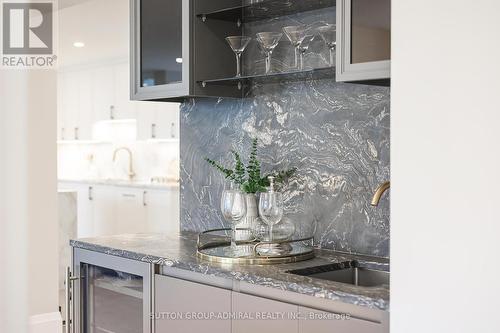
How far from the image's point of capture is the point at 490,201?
1553 mm

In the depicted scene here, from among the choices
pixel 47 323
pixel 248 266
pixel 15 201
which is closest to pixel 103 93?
pixel 248 266

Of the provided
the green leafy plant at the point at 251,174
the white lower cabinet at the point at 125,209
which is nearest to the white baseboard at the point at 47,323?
the green leafy plant at the point at 251,174

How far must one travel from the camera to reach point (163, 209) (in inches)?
273

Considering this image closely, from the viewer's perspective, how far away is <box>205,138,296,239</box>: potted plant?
2689 mm

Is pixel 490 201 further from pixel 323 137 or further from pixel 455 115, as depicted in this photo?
pixel 323 137

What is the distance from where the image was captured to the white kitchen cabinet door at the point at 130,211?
7223mm

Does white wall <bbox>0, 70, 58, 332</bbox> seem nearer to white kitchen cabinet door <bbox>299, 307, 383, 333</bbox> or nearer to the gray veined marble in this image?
white kitchen cabinet door <bbox>299, 307, 383, 333</bbox>

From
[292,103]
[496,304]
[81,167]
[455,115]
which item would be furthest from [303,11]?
[81,167]

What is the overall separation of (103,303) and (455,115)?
6.14 ft

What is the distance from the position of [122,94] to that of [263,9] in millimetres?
6033

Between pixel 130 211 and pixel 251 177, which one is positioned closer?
pixel 251 177

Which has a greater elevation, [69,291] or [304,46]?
[304,46]

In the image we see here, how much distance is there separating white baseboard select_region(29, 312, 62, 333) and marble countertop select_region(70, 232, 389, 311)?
3.70ft

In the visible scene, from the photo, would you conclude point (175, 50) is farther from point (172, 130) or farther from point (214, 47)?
point (172, 130)
